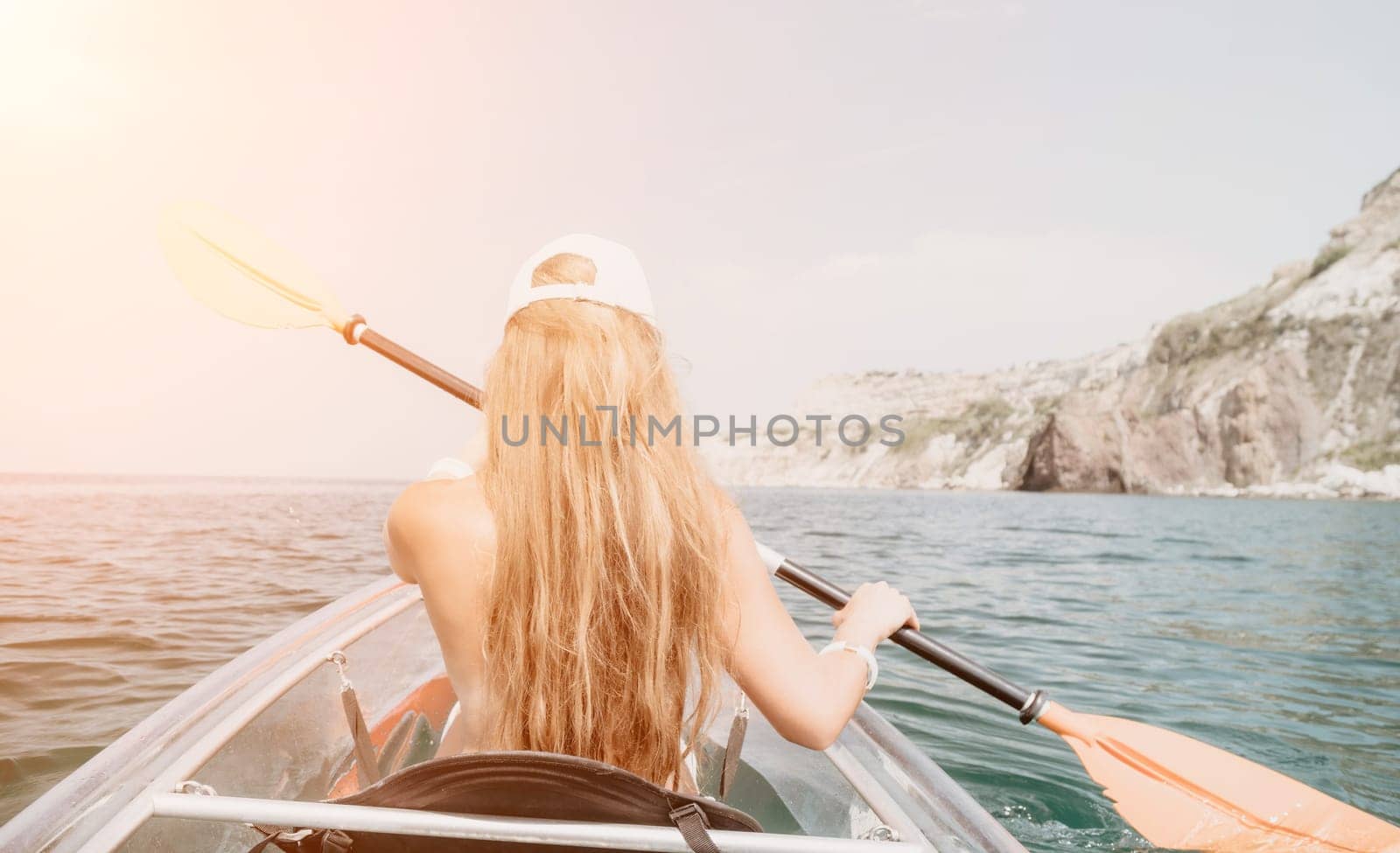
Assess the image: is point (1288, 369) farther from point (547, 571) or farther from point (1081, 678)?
point (547, 571)

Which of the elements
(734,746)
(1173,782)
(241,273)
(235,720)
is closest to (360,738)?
(235,720)

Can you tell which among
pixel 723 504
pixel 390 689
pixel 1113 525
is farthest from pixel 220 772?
pixel 1113 525

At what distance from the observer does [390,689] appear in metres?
3.17

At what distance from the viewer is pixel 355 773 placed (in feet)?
8.81

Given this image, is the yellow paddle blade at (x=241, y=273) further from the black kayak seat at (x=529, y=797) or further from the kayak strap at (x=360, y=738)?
the black kayak seat at (x=529, y=797)

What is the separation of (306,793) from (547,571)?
1688 mm

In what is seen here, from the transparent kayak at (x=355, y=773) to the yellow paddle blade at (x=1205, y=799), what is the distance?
0.98m

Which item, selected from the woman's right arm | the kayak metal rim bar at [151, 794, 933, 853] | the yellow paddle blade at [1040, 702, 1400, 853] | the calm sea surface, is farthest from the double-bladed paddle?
the kayak metal rim bar at [151, 794, 933, 853]

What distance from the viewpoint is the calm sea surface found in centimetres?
421

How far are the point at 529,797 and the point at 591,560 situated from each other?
394 mm

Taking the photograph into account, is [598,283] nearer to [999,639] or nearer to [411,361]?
[411,361]

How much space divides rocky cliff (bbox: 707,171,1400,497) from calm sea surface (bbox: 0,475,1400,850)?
54.8 m

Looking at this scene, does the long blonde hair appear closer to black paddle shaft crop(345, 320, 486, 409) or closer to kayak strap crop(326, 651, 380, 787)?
kayak strap crop(326, 651, 380, 787)

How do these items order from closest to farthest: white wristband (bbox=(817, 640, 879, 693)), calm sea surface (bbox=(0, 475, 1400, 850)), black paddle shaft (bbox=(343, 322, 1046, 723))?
white wristband (bbox=(817, 640, 879, 693))
black paddle shaft (bbox=(343, 322, 1046, 723))
calm sea surface (bbox=(0, 475, 1400, 850))
